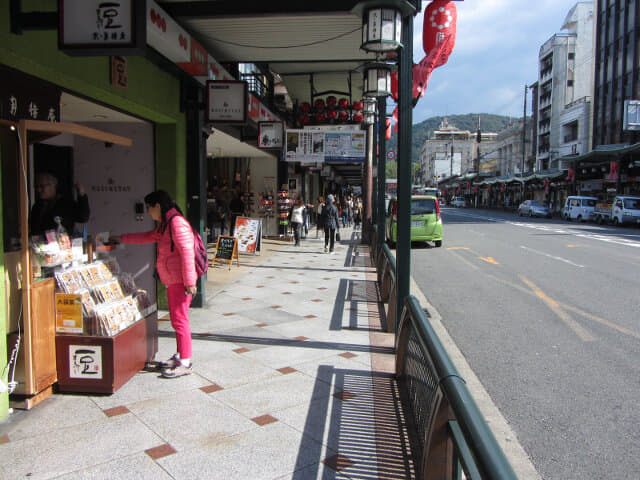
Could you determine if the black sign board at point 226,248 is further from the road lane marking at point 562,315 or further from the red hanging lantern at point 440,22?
the red hanging lantern at point 440,22

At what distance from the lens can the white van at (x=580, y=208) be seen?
35312 millimetres

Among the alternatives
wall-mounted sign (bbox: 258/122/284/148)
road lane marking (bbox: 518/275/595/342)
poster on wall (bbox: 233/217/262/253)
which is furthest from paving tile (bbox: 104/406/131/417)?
poster on wall (bbox: 233/217/262/253)

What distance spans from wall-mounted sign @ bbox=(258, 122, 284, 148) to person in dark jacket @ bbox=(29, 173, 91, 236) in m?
7.39

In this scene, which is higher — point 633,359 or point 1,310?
point 1,310

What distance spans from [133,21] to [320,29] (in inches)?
156

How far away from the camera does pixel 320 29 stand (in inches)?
288

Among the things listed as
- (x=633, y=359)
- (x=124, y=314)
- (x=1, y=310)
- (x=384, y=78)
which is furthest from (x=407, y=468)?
(x=384, y=78)

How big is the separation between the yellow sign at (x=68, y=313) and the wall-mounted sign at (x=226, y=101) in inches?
163

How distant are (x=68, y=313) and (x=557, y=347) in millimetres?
5563

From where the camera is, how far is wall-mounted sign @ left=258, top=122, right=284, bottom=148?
12.3 meters

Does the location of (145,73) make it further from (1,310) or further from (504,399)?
(504,399)

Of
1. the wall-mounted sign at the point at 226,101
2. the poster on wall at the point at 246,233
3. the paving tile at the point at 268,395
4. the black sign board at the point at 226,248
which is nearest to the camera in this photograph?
the paving tile at the point at 268,395

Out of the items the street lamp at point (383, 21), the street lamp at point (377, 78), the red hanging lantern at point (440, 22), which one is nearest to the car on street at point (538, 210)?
the street lamp at point (377, 78)

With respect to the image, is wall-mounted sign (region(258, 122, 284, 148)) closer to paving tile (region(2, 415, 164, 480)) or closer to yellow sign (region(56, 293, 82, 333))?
yellow sign (region(56, 293, 82, 333))
